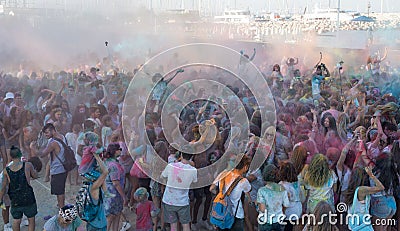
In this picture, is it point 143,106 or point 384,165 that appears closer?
point 384,165

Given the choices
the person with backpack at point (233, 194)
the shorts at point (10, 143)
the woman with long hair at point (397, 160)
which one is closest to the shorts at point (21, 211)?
the person with backpack at point (233, 194)

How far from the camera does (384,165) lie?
13.6 feet

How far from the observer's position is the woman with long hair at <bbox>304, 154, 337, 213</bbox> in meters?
3.97

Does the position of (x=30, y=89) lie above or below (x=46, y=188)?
above

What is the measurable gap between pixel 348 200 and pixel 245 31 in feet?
105

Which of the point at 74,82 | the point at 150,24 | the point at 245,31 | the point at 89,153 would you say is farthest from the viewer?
the point at 245,31

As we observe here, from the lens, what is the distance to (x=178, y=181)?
4.38m

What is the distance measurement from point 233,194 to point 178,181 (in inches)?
21.9

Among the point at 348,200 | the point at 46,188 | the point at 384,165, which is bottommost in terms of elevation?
the point at 46,188

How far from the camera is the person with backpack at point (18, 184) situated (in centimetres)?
425

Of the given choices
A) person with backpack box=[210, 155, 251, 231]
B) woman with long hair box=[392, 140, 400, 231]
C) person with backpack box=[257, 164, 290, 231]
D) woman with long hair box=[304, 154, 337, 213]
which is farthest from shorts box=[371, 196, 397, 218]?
person with backpack box=[210, 155, 251, 231]

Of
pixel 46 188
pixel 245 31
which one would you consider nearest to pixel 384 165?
pixel 46 188

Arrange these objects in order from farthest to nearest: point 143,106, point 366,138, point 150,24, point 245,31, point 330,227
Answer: point 245,31
point 150,24
point 143,106
point 366,138
point 330,227

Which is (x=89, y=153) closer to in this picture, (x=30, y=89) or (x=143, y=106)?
(x=143, y=106)
